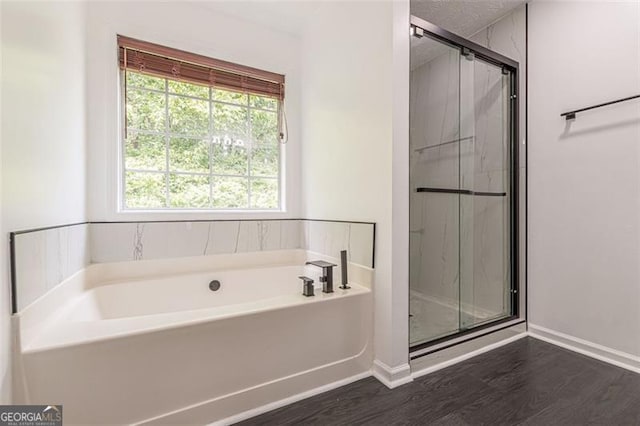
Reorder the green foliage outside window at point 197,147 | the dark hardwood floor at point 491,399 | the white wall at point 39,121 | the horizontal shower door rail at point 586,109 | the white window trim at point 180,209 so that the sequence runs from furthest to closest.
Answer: the green foliage outside window at point 197,147, the white window trim at point 180,209, the horizontal shower door rail at point 586,109, the dark hardwood floor at point 491,399, the white wall at point 39,121

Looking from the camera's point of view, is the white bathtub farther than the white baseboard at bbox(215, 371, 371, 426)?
No

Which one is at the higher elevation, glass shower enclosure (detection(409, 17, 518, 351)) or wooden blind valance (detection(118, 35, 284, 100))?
wooden blind valance (detection(118, 35, 284, 100))

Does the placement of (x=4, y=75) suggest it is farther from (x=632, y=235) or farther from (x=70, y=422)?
(x=632, y=235)

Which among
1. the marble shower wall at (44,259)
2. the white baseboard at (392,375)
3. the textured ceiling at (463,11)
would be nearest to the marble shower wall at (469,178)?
the textured ceiling at (463,11)

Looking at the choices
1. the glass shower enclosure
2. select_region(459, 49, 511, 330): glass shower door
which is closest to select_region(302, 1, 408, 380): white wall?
the glass shower enclosure

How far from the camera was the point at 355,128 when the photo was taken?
1.96m

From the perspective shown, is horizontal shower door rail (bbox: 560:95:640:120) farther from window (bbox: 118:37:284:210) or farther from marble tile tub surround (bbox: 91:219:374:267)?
window (bbox: 118:37:284:210)

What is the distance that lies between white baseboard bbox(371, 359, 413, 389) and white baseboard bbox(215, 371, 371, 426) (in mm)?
78

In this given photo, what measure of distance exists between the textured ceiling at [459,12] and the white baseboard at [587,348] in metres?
2.16

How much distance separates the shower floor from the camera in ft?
6.42

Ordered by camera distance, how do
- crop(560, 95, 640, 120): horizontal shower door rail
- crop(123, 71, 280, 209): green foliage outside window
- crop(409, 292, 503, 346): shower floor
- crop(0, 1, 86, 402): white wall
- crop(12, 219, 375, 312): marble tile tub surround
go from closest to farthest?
1. crop(0, 1, 86, 402): white wall
2. crop(12, 219, 375, 312): marble tile tub surround
3. crop(560, 95, 640, 120): horizontal shower door rail
4. crop(409, 292, 503, 346): shower floor
5. crop(123, 71, 280, 209): green foliage outside window

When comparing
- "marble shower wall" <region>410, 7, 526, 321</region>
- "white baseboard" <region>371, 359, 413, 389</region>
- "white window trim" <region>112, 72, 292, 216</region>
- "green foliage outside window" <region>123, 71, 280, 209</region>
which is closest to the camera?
"white baseboard" <region>371, 359, 413, 389</region>

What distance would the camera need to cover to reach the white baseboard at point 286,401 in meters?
1.37

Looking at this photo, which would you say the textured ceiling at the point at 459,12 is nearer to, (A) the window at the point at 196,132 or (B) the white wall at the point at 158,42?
(B) the white wall at the point at 158,42
